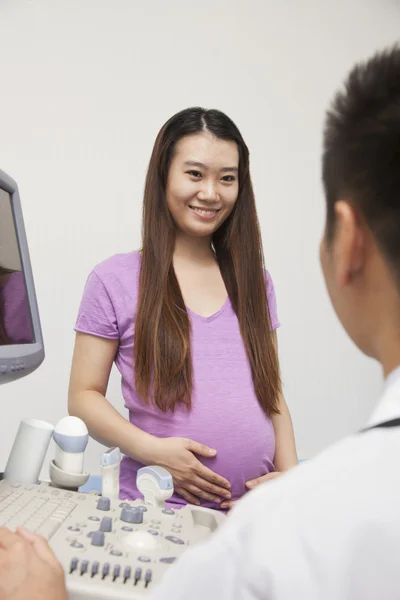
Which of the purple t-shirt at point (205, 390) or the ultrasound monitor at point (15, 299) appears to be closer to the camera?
the ultrasound monitor at point (15, 299)

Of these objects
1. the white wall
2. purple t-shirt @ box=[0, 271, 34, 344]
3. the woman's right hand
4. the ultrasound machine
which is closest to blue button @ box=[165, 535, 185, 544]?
the ultrasound machine

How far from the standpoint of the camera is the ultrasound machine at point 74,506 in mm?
555

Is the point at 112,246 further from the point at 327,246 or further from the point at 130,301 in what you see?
the point at 327,246

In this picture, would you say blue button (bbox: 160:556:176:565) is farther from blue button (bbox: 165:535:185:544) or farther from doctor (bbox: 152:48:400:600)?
doctor (bbox: 152:48:400:600)

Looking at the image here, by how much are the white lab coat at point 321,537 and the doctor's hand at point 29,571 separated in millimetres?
185

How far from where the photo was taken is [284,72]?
2.25 meters

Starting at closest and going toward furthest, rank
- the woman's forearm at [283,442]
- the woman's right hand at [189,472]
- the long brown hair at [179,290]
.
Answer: the woman's right hand at [189,472], the long brown hair at [179,290], the woman's forearm at [283,442]

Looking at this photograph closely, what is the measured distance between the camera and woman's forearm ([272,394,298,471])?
1.35m

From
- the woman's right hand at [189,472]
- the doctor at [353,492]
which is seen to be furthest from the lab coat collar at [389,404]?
the woman's right hand at [189,472]

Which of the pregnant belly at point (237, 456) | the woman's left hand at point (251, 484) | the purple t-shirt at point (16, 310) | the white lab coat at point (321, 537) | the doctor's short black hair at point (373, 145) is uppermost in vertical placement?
the doctor's short black hair at point (373, 145)

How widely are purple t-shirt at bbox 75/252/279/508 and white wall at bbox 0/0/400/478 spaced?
857 mm

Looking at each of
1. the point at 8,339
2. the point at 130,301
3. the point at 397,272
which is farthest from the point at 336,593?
the point at 130,301

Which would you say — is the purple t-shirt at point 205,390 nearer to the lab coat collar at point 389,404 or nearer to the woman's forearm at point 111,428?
the woman's forearm at point 111,428

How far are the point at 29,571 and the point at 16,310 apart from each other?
0.46 meters
